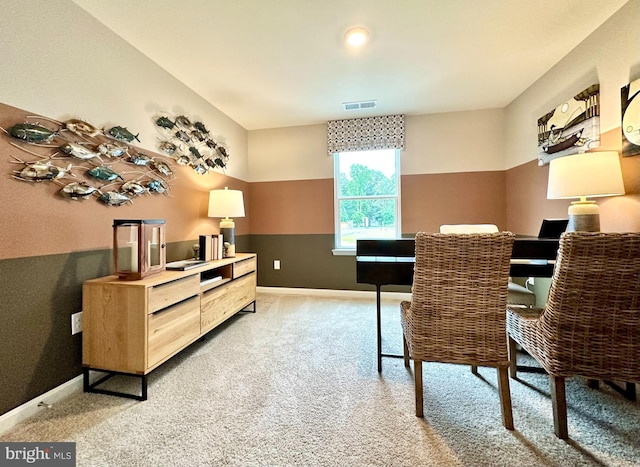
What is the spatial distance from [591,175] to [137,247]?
290 centimetres

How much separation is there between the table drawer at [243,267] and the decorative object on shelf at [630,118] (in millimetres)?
3149

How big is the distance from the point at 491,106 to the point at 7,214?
444 cm

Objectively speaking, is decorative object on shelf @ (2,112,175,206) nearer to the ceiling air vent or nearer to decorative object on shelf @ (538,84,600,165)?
the ceiling air vent

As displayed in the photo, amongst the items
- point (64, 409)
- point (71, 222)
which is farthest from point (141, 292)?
point (64, 409)

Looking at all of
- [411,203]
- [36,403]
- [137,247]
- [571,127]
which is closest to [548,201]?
[571,127]

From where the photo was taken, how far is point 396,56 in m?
2.26

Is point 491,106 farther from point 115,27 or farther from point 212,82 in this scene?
point 115,27

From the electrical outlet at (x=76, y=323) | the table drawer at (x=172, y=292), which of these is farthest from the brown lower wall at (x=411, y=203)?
the electrical outlet at (x=76, y=323)

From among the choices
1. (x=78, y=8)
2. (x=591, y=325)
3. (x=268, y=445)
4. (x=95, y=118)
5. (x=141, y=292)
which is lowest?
(x=268, y=445)

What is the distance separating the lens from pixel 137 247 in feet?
5.54

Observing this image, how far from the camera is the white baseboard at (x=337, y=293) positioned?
357 centimetres

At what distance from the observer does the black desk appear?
5.21 feet

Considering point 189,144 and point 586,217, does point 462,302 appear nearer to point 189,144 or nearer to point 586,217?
point 586,217

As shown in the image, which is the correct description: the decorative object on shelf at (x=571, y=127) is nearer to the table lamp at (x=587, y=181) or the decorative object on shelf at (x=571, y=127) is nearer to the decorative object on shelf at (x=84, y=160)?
the table lamp at (x=587, y=181)
